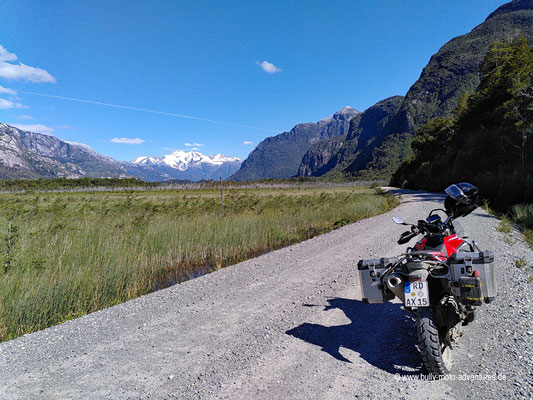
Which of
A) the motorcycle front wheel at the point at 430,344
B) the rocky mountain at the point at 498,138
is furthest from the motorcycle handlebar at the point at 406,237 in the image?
the rocky mountain at the point at 498,138

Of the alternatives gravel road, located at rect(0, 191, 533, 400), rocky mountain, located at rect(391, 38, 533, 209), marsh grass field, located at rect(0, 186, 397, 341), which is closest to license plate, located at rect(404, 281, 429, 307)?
gravel road, located at rect(0, 191, 533, 400)

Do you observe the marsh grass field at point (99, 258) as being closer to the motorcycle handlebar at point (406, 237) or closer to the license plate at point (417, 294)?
the license plate at point (417, 294)

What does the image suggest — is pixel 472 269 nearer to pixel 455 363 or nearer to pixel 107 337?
pixel 455 363

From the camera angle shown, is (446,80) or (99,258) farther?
(446,80)

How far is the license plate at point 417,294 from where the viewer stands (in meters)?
2.54

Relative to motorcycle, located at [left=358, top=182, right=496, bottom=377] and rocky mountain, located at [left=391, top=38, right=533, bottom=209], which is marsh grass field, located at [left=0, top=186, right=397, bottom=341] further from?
rocky mountain, located at [left=391, top=38, right=533, bottom=209]

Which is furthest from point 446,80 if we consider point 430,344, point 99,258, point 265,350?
point 265,350

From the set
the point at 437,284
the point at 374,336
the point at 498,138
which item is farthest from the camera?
the point at 498,138

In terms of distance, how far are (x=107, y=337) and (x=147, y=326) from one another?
489 millimetres

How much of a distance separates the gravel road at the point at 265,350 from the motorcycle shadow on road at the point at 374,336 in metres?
0.01

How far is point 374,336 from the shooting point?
3.36 metres

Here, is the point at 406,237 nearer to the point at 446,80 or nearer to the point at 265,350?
the point at 265,350

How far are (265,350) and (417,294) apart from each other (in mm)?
1712

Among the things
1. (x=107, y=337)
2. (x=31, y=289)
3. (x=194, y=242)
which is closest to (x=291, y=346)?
(x=107, y=337)
